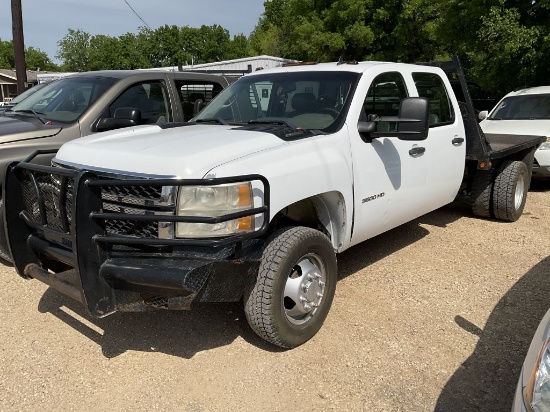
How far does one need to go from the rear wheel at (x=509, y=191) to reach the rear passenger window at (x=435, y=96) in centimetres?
160

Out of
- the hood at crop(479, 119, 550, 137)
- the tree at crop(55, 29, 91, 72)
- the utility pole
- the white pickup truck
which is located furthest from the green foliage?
the white pickup truck

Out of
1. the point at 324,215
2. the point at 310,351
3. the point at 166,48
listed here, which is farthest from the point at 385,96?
the point at 166,48

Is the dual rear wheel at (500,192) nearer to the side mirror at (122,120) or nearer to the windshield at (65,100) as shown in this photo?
the side mirror at (122,120)

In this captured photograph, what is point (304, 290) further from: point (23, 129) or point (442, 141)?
point (23, 129)

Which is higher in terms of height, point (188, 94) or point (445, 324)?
point (188, 94)

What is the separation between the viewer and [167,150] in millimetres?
3219

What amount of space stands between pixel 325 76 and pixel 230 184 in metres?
1.87

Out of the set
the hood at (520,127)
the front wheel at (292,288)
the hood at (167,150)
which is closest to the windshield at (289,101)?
the hood at (167,150)

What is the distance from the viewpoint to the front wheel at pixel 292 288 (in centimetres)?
320

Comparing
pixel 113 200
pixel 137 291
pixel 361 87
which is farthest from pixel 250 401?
pixel 361 87

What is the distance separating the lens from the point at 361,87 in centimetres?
418

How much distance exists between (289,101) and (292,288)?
68.6 inches

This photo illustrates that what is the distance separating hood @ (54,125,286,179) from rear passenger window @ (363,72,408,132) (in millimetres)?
1205

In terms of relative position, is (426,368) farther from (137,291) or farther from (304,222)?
(137,291)
